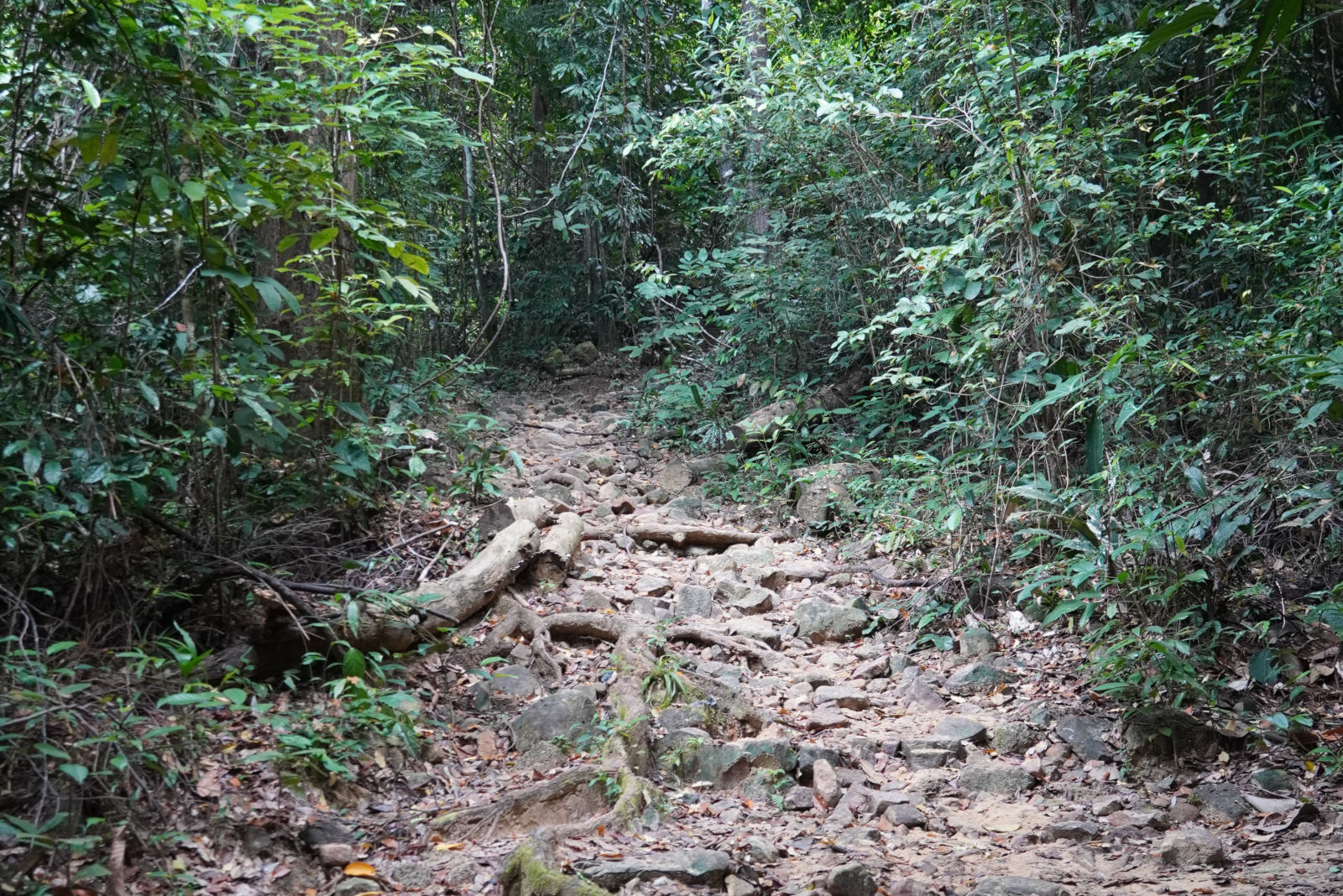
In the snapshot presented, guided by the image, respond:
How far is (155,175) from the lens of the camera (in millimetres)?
Answer: 2879

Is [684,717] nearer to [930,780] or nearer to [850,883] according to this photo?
[930,780]

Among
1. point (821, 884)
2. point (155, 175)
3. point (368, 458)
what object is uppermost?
point (155, 175)

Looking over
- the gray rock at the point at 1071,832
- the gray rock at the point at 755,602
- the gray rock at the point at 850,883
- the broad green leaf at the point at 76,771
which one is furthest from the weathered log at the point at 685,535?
the broad green leaf at the point at 76,771

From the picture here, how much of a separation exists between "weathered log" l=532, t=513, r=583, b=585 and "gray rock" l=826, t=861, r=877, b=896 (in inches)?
107

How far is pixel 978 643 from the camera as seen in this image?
4777 millimetres

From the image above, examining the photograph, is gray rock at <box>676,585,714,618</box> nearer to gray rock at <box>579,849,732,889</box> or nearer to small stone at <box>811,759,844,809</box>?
small stone at <box>811,759,844,809</box>

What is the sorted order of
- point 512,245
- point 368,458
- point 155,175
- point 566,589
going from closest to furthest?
point 155,175 < point 368,458 < point 566,589 < point 512,245

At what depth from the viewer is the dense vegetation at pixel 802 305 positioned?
320 centimetres

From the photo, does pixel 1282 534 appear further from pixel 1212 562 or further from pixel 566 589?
pixel 566 589

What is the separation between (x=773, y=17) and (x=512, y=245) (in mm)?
5226

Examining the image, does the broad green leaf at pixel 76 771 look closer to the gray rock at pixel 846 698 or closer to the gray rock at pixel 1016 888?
the gray rock at pixel 1016 888

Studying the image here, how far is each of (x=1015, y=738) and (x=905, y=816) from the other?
84cm

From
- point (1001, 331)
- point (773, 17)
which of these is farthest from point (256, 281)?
point (773, 17)

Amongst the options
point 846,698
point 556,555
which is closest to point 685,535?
point 556,555
